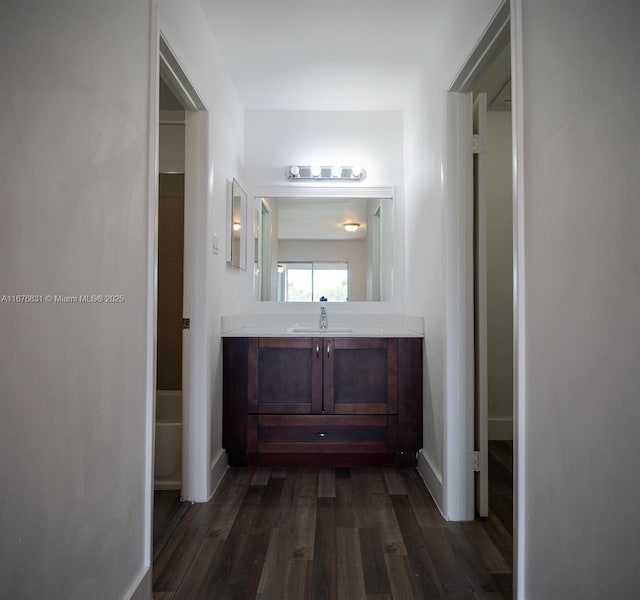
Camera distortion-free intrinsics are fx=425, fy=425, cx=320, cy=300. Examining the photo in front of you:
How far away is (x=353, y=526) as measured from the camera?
6.35 feet

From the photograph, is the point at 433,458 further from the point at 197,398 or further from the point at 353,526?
the point at 197,398

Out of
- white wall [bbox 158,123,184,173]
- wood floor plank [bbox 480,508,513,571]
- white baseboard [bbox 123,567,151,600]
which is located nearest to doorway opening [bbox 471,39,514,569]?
wood floor plank [bbox 480,508,513,571]

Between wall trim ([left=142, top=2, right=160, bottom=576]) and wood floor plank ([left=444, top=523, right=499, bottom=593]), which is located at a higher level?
wall trim ([left=142, top=2, right=160, bottom=576])

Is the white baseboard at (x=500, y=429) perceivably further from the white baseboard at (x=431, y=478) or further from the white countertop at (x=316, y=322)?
the white countertop at (x=316, y=322)

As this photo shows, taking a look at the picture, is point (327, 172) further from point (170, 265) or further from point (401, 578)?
point (401, 578)

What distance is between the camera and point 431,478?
230cm

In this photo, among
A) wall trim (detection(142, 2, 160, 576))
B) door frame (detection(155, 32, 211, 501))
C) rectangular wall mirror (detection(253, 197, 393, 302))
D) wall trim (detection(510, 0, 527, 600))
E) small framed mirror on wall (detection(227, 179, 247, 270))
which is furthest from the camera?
rectangular wall mirror (detection(253, 197, 393, 302))

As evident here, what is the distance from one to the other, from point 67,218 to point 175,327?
2.36 metres

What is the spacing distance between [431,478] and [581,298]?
1625mm

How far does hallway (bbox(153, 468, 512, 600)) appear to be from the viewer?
1.51 meters

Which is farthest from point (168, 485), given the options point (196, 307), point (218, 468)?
point (196, 307)

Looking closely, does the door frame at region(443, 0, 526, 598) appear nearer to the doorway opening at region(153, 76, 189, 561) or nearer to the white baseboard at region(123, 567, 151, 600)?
the white baseboard at region(123, 567, 151, 600)

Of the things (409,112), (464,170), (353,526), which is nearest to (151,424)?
(353,526)

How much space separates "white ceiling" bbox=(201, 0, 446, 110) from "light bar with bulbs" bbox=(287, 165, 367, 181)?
45cm
